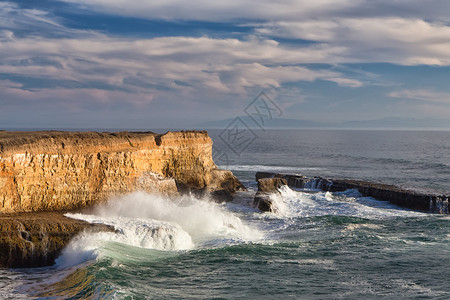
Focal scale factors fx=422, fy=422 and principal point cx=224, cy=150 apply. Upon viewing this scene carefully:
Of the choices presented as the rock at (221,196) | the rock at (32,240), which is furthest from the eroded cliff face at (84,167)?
the rock at (32,240)

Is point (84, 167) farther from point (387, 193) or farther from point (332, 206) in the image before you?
point (387, 193)

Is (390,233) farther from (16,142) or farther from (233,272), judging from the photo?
(16,142)

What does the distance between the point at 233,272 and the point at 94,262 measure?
4.96 metres

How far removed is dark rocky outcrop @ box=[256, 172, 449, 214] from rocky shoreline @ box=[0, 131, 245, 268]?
1043 cm

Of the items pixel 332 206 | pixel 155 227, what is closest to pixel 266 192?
pixel 332 206

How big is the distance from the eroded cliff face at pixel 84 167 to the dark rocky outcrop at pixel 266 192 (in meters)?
4.28

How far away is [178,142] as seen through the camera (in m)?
30.4

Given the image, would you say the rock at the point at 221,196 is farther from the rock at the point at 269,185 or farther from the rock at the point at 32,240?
the rock at the point at 32,240

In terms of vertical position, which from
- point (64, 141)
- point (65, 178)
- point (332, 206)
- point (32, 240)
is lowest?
point (332, 206)

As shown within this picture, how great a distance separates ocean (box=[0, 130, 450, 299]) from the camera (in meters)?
13.4

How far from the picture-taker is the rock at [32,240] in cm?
1534

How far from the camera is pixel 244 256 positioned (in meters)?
17.2

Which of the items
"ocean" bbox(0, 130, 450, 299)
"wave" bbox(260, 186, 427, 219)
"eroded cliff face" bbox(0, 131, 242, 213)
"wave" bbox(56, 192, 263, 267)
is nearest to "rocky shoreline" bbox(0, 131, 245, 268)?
"eroded cliff face" bbox(0, 131, 242, 213)

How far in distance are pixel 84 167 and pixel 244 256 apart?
33.0 ft
